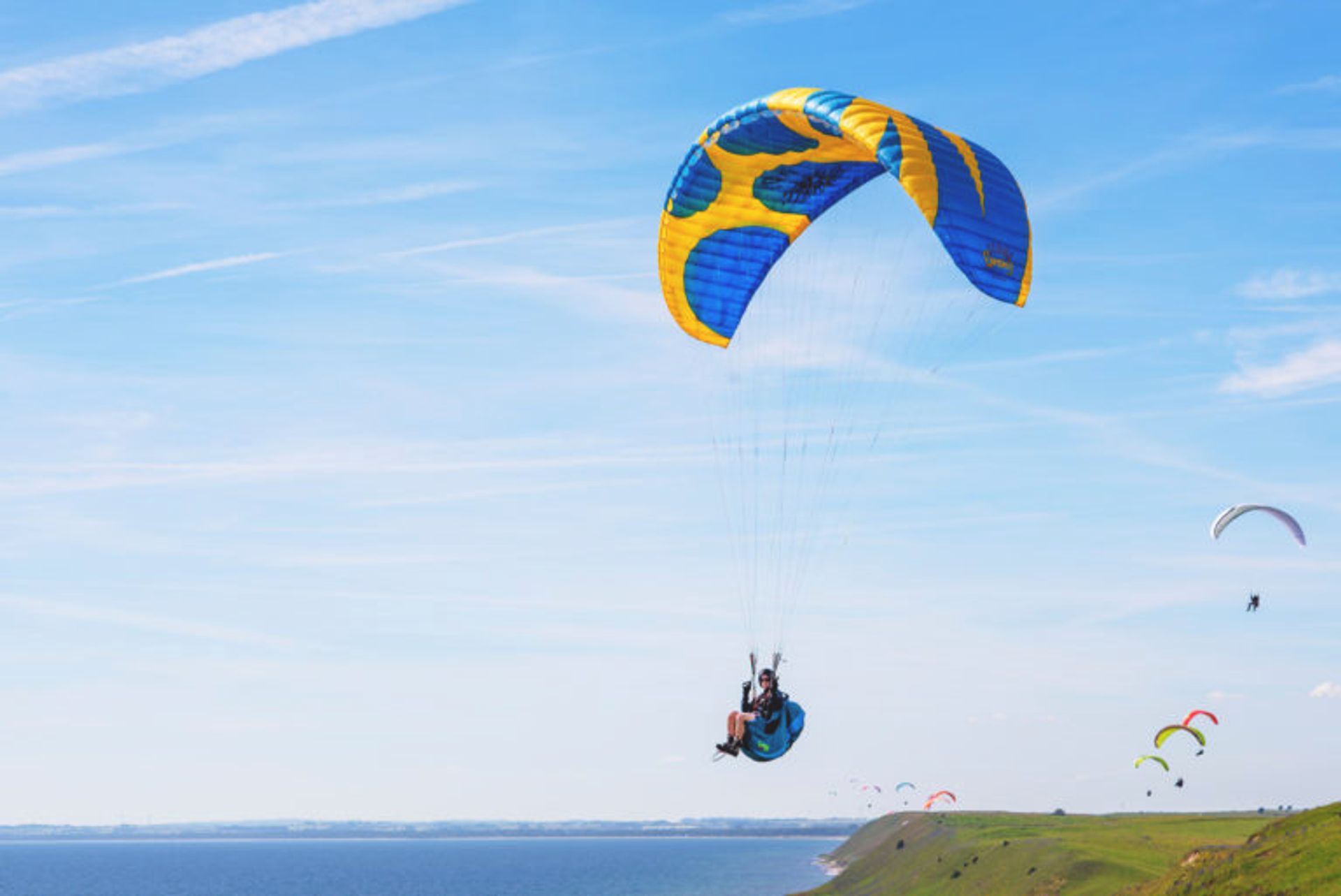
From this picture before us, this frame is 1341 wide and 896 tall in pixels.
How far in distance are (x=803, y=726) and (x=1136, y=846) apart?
48.4m

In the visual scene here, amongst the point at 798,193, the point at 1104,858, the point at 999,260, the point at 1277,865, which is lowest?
the point at 1277,865

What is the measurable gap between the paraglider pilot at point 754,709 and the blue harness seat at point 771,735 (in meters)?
0.06

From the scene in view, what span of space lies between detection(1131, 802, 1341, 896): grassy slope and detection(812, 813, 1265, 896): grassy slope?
196 inches

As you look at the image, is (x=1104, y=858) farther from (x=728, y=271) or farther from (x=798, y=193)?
(x=798, y=193)

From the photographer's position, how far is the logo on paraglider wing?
22.3m

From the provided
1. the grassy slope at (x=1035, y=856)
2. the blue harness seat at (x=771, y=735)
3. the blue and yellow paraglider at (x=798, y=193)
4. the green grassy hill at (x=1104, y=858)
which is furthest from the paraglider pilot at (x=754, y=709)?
the grassy slope at (x=1035, y=856)

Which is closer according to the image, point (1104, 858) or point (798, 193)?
point (798, 193)

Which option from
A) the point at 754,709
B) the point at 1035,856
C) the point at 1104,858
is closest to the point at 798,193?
the point at 754,709

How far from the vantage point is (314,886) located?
196m

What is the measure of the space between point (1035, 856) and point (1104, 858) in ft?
20.7

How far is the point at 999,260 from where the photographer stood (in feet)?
73.8

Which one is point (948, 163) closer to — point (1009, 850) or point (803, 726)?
point (803, 726)

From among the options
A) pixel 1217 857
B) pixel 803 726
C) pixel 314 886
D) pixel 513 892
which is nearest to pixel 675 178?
pixel 803 726

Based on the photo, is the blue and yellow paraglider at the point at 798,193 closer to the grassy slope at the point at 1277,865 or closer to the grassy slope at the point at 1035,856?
the grassy slope at the point at 1277,865
